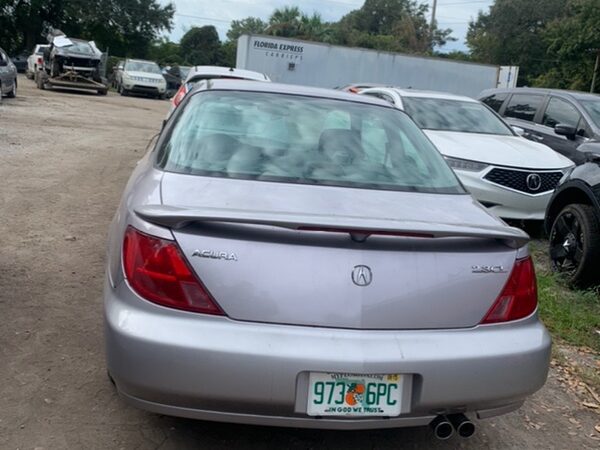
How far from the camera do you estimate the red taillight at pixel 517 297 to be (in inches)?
99.1

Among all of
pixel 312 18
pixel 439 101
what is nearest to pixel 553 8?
pixel 312 18

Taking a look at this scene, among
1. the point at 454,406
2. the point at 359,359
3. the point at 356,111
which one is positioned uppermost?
the point at 356,111

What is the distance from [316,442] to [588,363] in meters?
2.17

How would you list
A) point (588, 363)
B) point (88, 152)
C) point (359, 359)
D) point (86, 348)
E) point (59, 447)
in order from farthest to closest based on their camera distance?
point (88, 152) → point (588, 363) → point (86, 348) → point (59, 447) → point (359, 359)

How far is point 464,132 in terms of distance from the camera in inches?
316

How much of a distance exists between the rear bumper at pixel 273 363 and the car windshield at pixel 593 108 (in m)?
6.88

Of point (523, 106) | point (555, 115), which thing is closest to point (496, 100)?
point (523, 106)

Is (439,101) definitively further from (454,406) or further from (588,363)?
(454,406)

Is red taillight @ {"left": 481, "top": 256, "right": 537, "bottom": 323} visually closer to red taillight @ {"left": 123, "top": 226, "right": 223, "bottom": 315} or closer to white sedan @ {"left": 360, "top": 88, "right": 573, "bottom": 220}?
red taillight @ {"left": 123, "top": 226, "right": 223, "bottom": 315}

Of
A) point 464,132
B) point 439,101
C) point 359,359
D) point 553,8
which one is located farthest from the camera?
point 553,8

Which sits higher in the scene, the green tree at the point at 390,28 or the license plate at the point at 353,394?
the green tree at the point at 390,28

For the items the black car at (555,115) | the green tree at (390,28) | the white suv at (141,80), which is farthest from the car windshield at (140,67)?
the green tree at (390,28)

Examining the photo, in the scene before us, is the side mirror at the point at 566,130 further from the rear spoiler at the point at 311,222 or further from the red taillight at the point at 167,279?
the red taillight at the point at 167,279

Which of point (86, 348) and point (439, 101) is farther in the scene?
point (439, 101)
